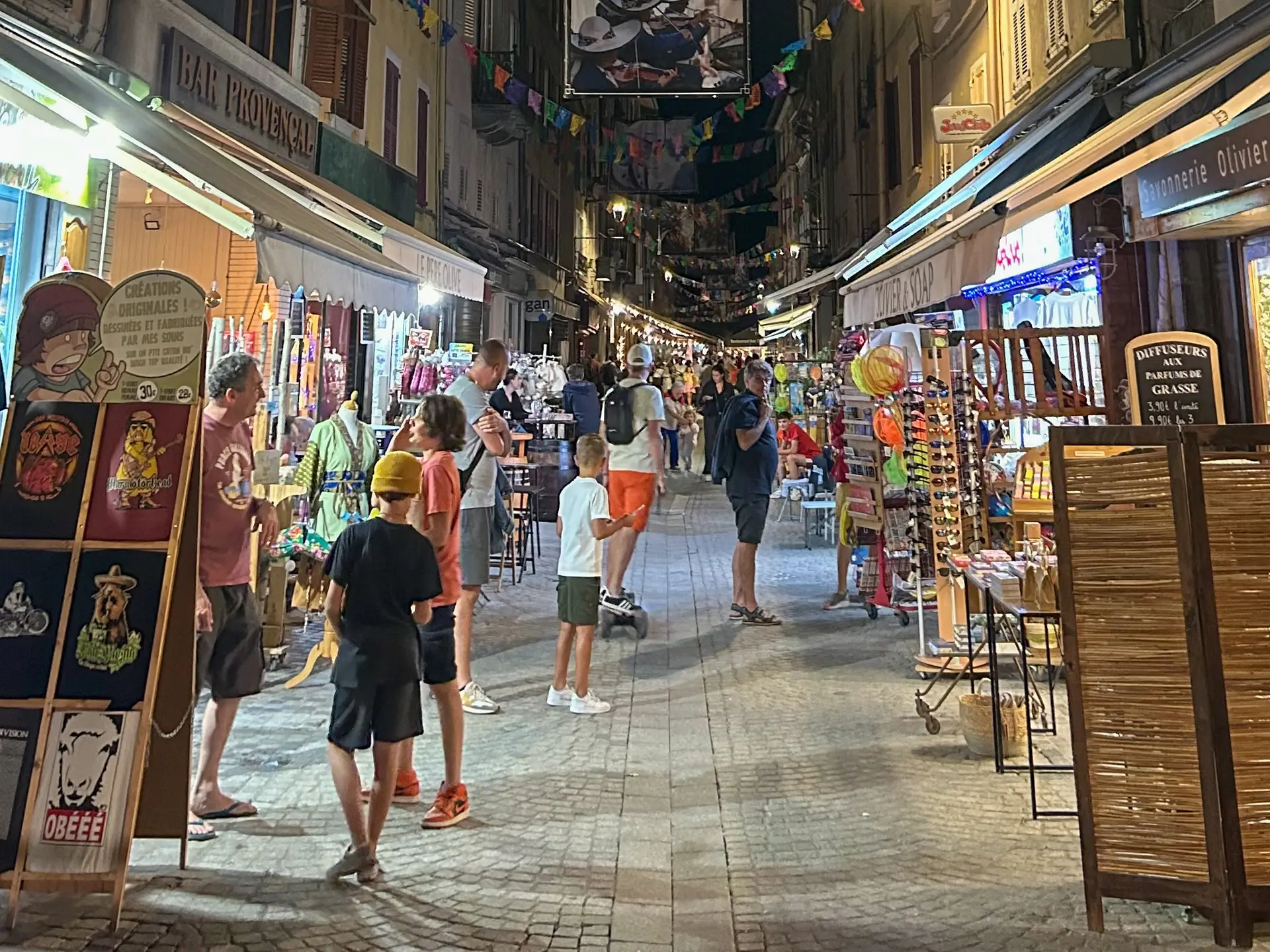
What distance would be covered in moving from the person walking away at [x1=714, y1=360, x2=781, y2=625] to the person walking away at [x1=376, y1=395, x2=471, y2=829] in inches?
150

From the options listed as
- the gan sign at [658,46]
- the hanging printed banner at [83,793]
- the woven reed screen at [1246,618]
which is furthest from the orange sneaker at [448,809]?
the gan sign at [658,46]

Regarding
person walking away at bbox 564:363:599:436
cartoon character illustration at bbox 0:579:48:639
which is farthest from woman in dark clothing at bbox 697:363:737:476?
cartoon character illustration at bbox 0:579:48:639

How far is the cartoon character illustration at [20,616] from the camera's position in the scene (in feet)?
10.2

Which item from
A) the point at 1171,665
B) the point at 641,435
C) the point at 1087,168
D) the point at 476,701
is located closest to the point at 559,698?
the point at 476,701

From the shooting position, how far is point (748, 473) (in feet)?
25.7

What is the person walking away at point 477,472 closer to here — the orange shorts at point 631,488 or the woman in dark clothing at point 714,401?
the orange shorts at point 631,488

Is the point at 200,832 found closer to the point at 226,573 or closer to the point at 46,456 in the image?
the point at 226,573

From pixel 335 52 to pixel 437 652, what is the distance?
393 inches

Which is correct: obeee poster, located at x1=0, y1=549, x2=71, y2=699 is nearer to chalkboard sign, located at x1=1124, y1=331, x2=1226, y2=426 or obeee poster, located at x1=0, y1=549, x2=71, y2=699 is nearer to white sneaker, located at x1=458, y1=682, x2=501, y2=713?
white sneaker, located at x1=458, y1=682, x2=501, y2=713

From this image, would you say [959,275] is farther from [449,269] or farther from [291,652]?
[291,652]

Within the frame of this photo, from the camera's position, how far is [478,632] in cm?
741

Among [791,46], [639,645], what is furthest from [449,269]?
[791,46]

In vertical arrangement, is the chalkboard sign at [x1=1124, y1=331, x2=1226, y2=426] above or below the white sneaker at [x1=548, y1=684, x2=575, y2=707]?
above

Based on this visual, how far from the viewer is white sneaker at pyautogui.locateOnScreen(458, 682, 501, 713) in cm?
539
